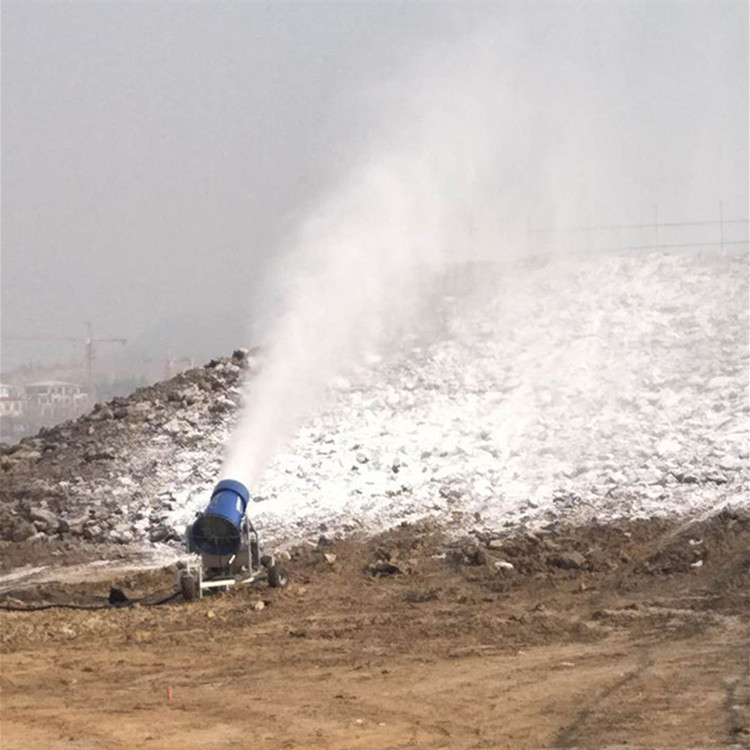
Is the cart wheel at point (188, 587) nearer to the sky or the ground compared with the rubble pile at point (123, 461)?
nearer to the ground

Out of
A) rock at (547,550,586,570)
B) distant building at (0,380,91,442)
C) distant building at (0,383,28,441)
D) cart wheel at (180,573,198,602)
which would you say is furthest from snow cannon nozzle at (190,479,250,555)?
distant building at (0,380,91,442)

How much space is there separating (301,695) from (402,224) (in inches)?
872

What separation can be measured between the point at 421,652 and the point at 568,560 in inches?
167

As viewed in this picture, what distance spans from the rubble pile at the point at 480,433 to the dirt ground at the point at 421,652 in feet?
5.80

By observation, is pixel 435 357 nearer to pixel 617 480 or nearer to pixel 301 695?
pixel 617 480

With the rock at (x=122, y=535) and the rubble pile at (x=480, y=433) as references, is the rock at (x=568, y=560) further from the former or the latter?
the rock at (x=122, y=535)

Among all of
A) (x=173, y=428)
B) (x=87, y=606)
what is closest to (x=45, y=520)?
(x=173, y=428)

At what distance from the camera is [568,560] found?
657 inches

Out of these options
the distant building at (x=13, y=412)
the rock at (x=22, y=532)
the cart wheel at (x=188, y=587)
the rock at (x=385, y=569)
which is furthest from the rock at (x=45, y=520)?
the distant building at (x=13, y=412)

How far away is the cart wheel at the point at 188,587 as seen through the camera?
51.6ft

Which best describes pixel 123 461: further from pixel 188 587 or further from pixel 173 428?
pixel 188 587

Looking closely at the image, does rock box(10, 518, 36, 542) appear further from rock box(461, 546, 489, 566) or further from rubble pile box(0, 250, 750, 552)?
rock box(461, 546, 489, 566)

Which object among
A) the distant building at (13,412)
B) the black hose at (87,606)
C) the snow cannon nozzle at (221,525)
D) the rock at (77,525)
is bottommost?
the distant building at (13,412)

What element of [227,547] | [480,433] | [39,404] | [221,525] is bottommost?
[39,404]
